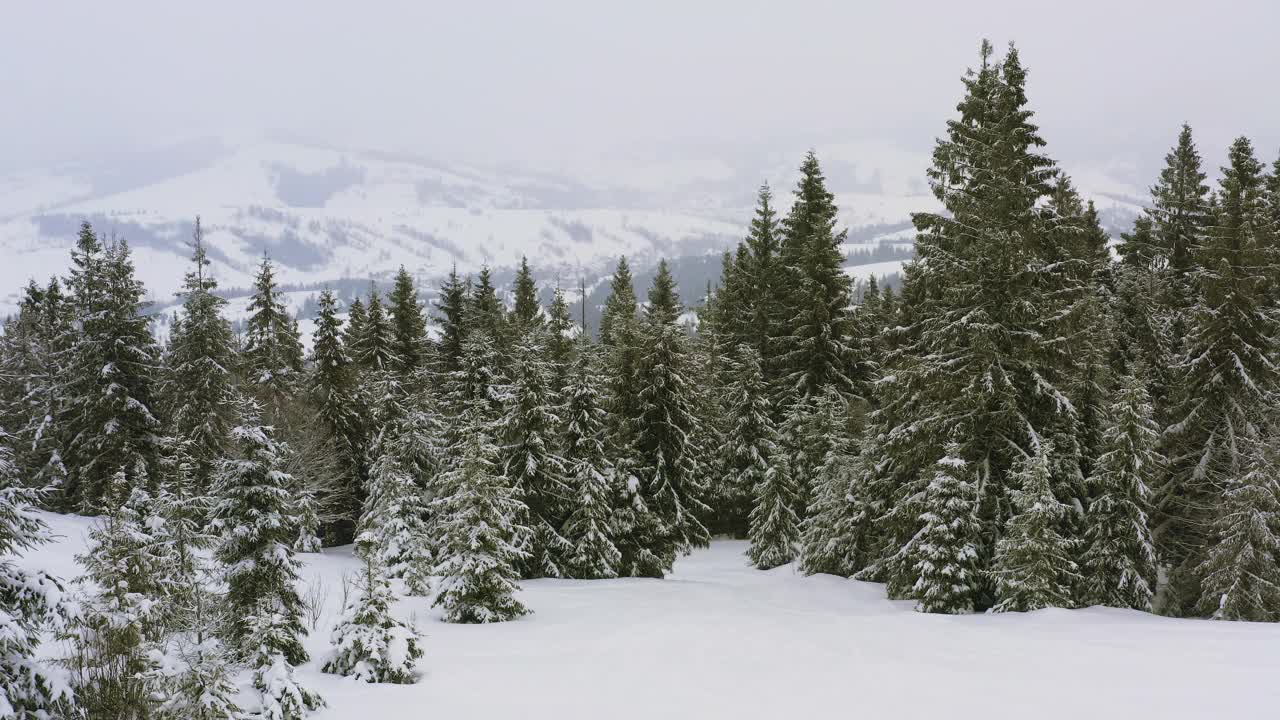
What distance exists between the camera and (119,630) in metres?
8.75

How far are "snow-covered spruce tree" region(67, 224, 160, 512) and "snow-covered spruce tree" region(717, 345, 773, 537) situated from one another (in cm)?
2551

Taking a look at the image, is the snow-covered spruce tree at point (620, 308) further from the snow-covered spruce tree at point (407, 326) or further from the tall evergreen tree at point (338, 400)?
the tall evergreen tree at point (338, 400)

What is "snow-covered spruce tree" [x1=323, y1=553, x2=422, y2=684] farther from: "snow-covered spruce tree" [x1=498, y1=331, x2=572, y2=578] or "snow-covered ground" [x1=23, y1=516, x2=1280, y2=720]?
"snow-covered spruce tree" [x1=498, y1=331, x2=572, y2=578]

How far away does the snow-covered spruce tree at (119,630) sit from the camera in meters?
7.46

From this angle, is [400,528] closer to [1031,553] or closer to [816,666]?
[816,666]

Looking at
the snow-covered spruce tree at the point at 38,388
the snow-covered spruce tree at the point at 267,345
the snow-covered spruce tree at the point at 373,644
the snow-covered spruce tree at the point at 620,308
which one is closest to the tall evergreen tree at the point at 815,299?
the snow-covered spruce tree at the point at 620,308

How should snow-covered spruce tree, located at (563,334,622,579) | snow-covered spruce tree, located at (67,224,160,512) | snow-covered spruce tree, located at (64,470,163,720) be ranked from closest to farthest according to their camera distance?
snow-covered spruce tree, located at (64,470,163,720), snow-covered spruce tree, located at (563,334,622,579), snow-covered spruce tree, located at (67,224,160,512)

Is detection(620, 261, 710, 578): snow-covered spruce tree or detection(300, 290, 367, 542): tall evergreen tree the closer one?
detection(620, 261, 710, 578): snow-covered spruce tree

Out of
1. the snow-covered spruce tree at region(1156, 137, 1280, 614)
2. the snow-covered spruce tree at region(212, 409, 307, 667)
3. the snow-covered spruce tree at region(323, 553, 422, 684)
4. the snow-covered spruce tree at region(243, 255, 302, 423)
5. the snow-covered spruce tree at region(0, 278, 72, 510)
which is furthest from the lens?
the snow-covered spruce tree at region(243, 255, 302, 423)

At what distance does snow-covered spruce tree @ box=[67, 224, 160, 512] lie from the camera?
29.4 meters

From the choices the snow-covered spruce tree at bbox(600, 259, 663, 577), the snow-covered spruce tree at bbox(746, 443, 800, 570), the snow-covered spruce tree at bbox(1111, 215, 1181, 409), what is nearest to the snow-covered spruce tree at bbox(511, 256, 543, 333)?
the snow-covered spruce tree at bbox(600, 259, 663, 577)

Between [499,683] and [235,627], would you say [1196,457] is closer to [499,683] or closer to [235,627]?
[499,683]

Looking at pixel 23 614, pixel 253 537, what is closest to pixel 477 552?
pixel 253 537

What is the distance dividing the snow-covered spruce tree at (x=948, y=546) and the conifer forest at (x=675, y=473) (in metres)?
0.09
